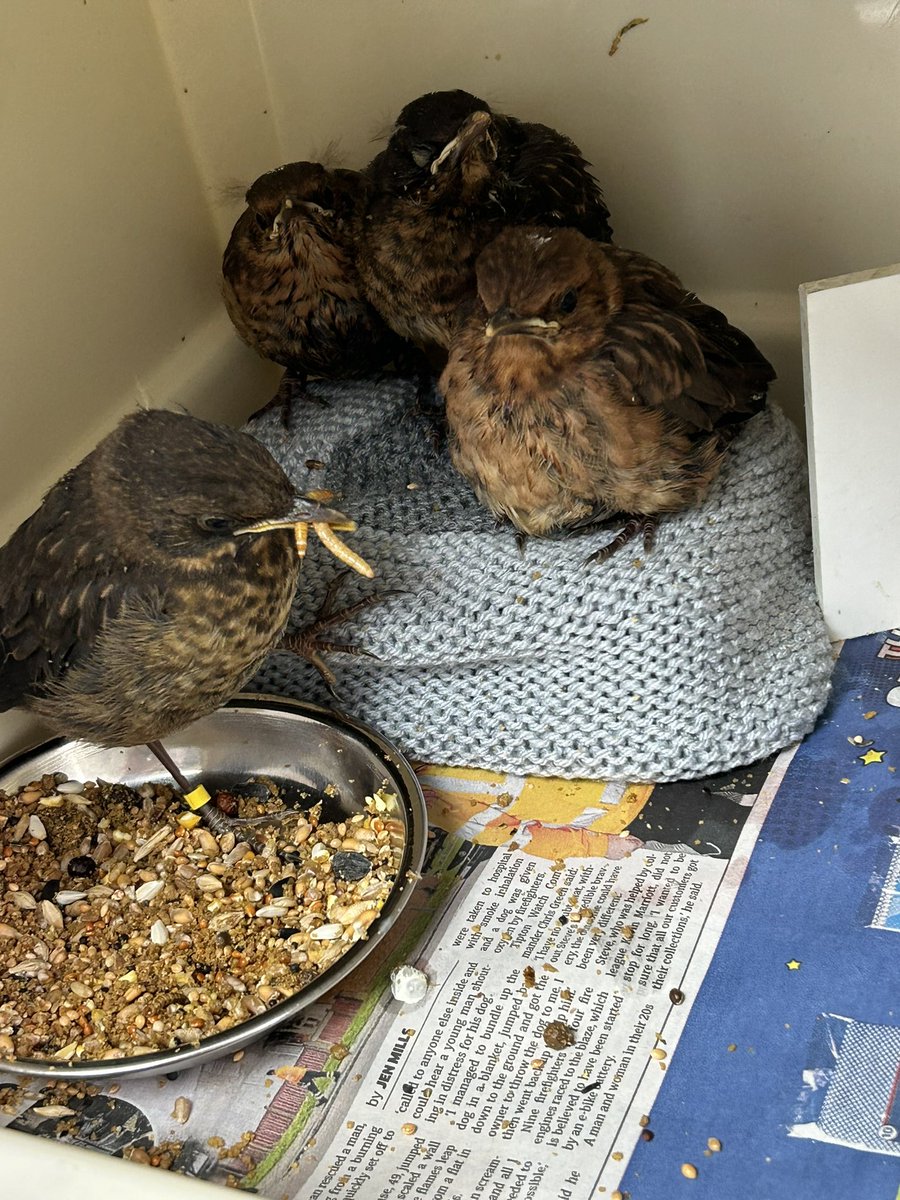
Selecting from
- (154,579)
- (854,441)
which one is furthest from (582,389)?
(154,579)

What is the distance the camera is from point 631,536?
174 cm

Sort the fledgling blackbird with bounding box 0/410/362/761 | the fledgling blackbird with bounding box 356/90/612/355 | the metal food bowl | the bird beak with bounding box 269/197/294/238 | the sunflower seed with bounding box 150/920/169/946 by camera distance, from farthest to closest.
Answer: the bird beak with bounding box 269/197/294/238 < the fledgling blackbird with bounding box 356/90/612/355 < the metal food bowl < the sunflower seed with bounding box 150/920/169/946 < the fledgling blackbird with bounding box 0/410/362/761

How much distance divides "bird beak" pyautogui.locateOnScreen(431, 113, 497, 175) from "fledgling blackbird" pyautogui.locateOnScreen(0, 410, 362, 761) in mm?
674

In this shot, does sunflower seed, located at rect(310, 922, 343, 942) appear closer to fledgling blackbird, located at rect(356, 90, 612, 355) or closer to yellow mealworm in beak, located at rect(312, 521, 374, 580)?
yellow mealworm in beak, located at rect(312, 521, 374, 580)

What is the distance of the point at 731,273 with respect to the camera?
213cm

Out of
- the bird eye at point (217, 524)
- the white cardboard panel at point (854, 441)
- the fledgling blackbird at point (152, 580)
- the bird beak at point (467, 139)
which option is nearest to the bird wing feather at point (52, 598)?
the fledgling blackbird at point (152, 580)

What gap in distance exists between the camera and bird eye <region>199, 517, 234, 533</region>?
4.49 feet

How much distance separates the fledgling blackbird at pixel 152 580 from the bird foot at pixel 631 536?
46 centimetres

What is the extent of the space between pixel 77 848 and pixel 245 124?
1.39m

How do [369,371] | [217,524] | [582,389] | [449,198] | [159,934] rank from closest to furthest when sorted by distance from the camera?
1. [217,524]
2. [159,934]
3. [582,389]
4. [449,198]
5. [369,371]

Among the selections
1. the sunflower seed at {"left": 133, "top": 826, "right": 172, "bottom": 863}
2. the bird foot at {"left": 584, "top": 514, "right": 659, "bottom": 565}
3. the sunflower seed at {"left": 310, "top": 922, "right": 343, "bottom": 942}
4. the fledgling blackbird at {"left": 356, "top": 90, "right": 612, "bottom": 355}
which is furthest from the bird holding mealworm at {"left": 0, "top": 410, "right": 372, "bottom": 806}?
the fledgling blackbird at {"left": 356, "top": 90, "right": 612, "bottom": 355}

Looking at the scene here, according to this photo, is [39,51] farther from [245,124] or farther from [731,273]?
[731,273]

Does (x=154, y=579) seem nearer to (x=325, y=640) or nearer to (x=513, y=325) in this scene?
(x=325, y=640)

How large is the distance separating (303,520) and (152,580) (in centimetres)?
19
